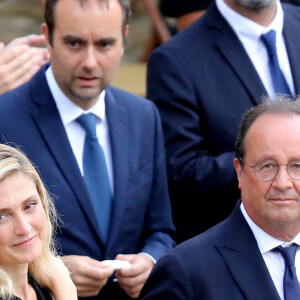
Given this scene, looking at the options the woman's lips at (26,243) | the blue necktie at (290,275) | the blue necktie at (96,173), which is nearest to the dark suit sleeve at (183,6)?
the blue necktie at (96,173)

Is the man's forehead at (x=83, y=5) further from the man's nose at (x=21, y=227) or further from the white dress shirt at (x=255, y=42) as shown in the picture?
the man's nose at (x=21, y=227)

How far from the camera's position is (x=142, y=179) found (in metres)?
4.82

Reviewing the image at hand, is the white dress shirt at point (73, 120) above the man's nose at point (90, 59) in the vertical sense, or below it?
below

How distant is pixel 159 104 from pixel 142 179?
0.51 metres

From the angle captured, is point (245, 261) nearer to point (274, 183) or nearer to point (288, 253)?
point (288, 253)

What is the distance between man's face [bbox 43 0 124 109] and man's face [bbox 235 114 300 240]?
2.93 feet

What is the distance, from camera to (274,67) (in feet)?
16.9

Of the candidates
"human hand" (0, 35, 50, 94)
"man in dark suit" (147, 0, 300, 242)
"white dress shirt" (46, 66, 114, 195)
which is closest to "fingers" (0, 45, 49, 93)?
"human hand" (0, 35, 50, 94)

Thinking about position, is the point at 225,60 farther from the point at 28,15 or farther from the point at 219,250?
the point at 28,15

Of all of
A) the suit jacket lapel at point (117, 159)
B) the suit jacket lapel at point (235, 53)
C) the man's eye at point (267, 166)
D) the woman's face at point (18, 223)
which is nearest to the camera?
the woman's face at point (18, 223)

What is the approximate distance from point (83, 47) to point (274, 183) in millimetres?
1184

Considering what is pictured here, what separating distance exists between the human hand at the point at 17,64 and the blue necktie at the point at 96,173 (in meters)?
0.36

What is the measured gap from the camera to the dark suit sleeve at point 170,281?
3896 millimetres

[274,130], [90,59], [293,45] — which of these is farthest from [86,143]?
[293,45]
